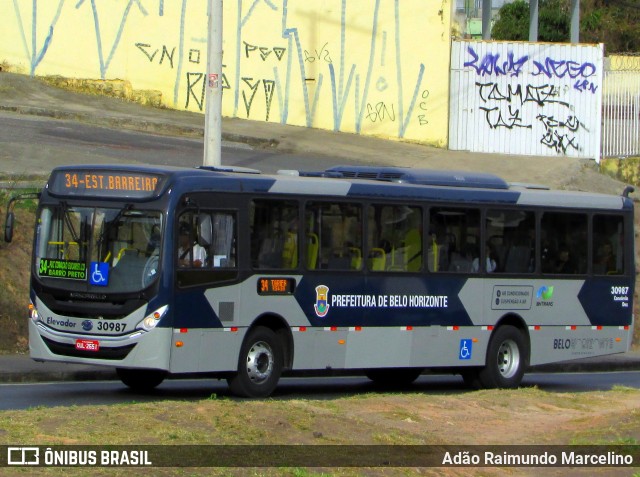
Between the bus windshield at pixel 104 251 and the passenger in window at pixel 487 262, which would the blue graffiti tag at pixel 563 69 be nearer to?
the passenger in window at pixel 487 262

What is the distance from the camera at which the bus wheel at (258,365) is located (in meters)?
13.9

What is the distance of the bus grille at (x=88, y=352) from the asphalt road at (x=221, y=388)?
0.51 metres

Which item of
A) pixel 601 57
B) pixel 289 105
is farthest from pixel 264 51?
pixel 601 57

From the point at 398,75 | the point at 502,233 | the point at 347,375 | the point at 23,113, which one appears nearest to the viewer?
the point at 502,233

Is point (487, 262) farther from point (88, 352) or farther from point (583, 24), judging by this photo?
point (583, 24)

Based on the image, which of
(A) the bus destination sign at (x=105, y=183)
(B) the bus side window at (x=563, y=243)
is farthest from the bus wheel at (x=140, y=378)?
(B) the bus side window at (x=563, y=243)

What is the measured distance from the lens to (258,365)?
46.1 feet

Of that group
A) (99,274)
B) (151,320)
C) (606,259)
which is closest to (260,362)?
(151,320)

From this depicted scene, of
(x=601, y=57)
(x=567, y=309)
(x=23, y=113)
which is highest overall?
(x=601, y=57)

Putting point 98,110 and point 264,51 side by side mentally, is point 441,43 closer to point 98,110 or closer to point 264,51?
point 264,51

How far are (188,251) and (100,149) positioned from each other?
14000 millimetres

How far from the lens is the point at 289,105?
108ft

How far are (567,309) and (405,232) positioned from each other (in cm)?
316

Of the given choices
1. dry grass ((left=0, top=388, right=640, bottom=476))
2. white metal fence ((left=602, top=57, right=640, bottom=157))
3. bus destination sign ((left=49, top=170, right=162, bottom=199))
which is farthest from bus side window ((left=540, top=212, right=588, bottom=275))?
white metal fence ((left=602, top=57, right=640, bottom=157))
